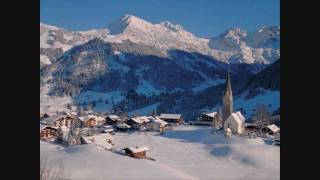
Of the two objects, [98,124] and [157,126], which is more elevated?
[157,126]

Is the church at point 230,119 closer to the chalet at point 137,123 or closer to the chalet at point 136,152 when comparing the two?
the chalet at point 136,152

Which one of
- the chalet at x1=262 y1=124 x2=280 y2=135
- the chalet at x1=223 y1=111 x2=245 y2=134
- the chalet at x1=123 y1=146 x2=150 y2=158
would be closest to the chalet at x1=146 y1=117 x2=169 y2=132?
the chalet at x1=223 y1=111 x2=245 y2=134

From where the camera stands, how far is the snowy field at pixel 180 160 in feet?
99.0

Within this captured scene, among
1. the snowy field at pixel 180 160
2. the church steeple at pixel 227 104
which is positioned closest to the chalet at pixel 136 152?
the snowy field at pixel 180 160

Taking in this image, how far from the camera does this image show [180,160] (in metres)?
37.2

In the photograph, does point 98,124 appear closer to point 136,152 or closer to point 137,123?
point 137,123

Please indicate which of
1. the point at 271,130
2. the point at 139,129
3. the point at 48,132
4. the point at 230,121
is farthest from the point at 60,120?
the point at 271,130

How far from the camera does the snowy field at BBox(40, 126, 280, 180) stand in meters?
30.2

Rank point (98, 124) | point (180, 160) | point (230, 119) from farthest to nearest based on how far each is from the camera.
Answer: point (98, 124) → point (230, 119) → point (180, 160)

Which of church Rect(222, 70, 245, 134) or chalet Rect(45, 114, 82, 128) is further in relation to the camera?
chalet Rect(45, 114, 82, 128)

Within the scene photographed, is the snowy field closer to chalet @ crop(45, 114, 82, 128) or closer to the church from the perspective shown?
the church
